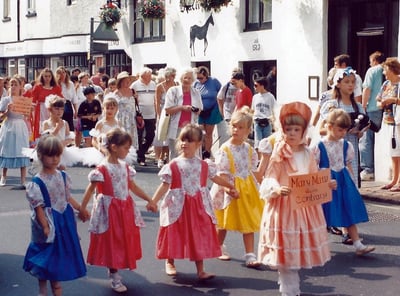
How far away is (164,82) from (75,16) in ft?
43.3

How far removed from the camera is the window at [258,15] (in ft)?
53.4

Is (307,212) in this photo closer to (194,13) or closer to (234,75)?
(234,75)

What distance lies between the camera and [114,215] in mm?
6539

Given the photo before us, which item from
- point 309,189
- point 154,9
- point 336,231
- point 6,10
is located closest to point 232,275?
point 309,189

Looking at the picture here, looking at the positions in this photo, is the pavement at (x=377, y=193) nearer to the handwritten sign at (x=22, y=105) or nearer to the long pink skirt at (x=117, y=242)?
the long pink skirt at (x=117, y=242)

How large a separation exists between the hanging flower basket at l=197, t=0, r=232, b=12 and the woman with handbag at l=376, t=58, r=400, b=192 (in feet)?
19.7

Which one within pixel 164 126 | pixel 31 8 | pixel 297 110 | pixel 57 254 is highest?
pixel 31 8

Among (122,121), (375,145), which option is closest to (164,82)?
(122,121)

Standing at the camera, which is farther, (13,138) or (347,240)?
(13,138)

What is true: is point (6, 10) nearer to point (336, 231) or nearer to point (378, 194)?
point (378, 194)

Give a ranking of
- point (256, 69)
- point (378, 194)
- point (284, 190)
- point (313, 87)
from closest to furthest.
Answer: point (284, 190) → point (378, 194) → point (313, 87) → point (256, 69)

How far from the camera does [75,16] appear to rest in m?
26.5

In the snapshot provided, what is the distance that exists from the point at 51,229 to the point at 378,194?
20.0ft

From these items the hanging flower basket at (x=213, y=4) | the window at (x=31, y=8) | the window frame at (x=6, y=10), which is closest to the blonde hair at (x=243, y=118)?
the hanging flower basket at (x=213, y=4)
